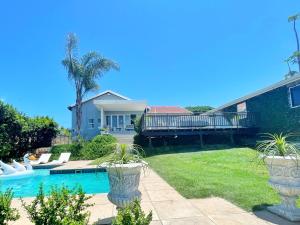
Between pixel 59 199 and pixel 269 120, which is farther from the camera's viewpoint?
pixel 269 120

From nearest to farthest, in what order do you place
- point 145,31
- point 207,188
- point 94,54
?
point 207,188 < point 145,31 < point 94,54

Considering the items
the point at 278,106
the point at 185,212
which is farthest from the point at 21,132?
the point at 278,106

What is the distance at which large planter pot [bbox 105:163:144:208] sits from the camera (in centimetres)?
401

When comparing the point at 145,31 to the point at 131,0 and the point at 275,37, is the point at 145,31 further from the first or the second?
the point at 275,37

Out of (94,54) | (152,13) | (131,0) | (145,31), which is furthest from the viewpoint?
(94,54)

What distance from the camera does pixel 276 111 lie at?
16016 millimetres

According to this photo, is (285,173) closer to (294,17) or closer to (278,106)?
(278,106)

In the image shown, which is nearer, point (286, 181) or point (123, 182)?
point (123, 182)

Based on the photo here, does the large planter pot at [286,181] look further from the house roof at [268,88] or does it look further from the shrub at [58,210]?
the house roof at [268,88]

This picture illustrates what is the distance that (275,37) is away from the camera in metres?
25.5

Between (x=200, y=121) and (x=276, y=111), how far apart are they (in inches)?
189

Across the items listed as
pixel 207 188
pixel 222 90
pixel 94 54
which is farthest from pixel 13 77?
pixel 207 188

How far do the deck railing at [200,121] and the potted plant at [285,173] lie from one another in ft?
38.8

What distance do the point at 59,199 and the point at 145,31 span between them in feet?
69.5
